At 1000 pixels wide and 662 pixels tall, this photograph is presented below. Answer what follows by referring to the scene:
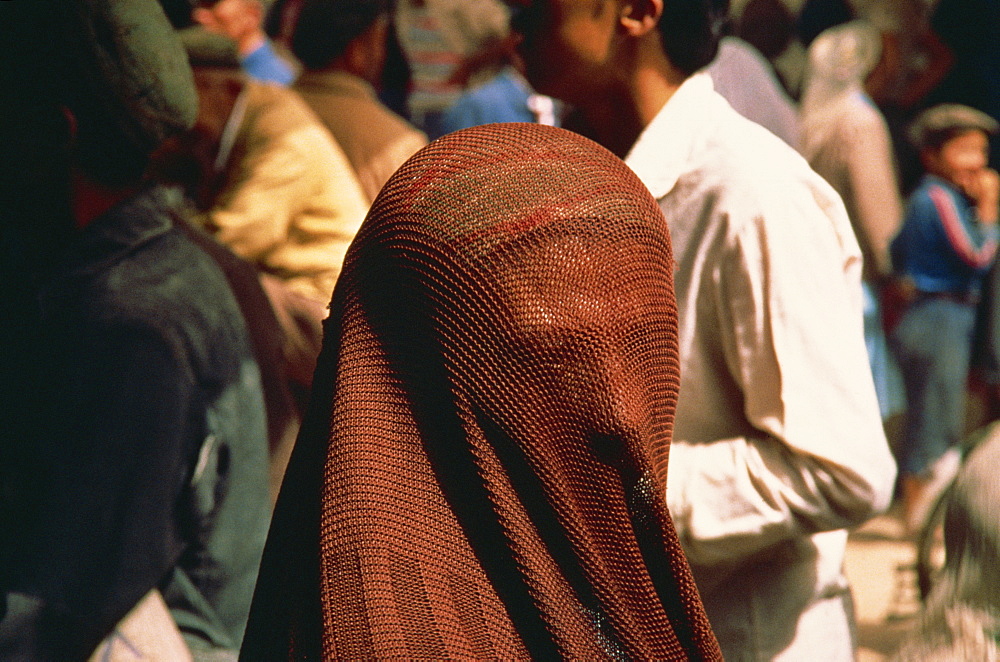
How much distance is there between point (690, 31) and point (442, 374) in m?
1.04

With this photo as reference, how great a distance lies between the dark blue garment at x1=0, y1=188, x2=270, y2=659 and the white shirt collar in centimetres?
87

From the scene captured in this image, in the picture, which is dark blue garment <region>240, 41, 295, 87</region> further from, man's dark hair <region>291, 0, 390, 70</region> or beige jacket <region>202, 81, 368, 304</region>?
beige jacket <region>202, 81, 368, 304</region>

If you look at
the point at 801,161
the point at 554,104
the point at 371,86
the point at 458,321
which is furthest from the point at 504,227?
the point at 554,104

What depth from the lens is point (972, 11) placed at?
7.38 metres

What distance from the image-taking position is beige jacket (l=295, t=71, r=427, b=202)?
385 cm

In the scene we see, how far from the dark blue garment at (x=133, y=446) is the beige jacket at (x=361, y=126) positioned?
1714 mm

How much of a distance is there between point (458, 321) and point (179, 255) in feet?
3.61

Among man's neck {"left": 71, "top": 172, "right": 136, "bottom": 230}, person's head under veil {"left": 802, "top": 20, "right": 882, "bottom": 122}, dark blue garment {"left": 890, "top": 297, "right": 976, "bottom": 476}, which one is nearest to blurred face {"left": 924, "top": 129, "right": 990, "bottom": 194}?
person's head under veil {"left": 802, "top": 20, "right": 882, "bottom": 122}

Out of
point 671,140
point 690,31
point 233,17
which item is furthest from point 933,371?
point 671,140

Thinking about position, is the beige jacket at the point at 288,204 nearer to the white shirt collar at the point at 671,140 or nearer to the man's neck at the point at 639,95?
the man's neck at the point at 639,95

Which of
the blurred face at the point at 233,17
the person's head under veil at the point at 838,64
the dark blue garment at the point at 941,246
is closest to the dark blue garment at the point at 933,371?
the dark blue garment at the point at 941,246

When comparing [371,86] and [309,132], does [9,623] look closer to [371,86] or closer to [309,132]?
[309,132]

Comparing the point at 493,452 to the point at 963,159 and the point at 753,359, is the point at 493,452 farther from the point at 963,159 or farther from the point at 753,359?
the point at 963,159

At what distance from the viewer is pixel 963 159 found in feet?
22.1
